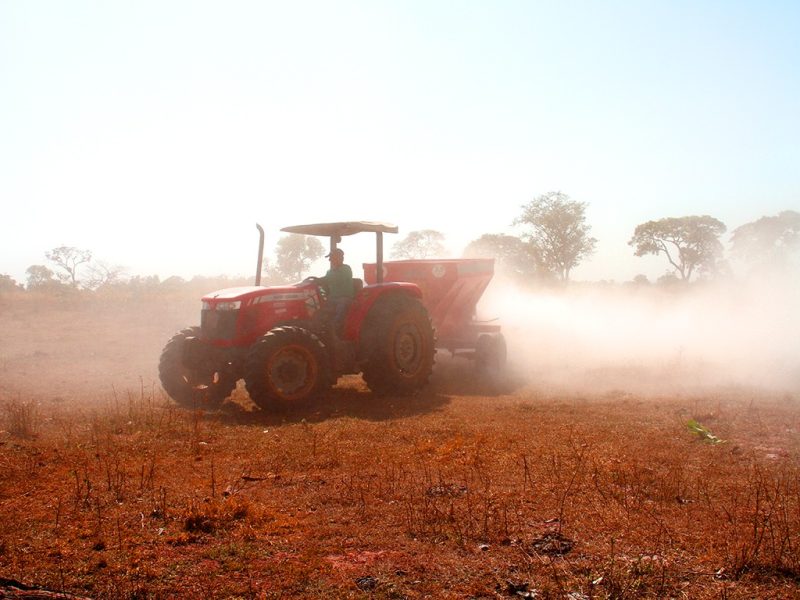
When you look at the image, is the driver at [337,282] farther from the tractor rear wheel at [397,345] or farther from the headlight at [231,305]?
the headlight at [231,305]

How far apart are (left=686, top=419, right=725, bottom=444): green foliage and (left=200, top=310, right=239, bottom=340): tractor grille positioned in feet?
20.3

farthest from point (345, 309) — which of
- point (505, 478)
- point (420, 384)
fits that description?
point (505, 478)

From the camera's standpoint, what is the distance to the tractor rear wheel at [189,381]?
9.69 metres

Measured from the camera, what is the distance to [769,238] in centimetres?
4425

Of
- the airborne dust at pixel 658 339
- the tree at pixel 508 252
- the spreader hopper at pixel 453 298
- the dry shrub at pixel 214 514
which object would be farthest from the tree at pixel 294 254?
the dry shrub at pixel 214 514

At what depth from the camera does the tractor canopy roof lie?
34.3 ft

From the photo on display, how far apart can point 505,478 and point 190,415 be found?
493 centimetres

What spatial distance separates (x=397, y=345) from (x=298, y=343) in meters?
2.14

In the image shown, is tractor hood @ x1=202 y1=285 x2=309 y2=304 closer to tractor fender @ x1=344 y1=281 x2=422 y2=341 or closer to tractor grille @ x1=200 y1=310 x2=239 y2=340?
tractor grille @ x1=200 y1=310 x2=239 y2=340

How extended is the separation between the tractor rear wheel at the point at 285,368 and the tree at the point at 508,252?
116ft

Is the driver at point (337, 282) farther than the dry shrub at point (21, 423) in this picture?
Yes

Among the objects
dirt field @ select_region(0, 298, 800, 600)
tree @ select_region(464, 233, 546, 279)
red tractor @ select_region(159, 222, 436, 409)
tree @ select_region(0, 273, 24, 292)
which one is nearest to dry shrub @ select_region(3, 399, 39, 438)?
dirt field @ select_region(0, 298, 800, 600)

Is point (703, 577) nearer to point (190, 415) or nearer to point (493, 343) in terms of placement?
point (190, 415)

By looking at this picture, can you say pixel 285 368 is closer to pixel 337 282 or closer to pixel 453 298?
pixel 337 282
